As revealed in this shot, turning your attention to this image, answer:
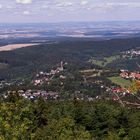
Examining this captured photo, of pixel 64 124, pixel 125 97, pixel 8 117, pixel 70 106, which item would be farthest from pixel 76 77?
pixel 8 117

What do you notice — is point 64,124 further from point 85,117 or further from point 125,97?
point 125,97

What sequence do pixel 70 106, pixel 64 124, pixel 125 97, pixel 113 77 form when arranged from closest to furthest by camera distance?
pixel 64 124, pixel 70 106, pixel 125 97, pixel 113 77

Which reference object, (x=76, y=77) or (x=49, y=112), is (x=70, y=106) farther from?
(x=76, y=77)

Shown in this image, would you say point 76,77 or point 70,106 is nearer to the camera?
point 70,106

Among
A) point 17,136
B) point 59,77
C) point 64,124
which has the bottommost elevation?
point 59,77

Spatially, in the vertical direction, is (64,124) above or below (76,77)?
above

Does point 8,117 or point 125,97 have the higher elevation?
point 8,117

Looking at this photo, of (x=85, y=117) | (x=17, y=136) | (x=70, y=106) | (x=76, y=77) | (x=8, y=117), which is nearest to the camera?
(x=17, y=136)

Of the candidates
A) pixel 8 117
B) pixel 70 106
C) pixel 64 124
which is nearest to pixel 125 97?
pixel 70 106

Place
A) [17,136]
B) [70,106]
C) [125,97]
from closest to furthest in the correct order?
[17,136] < [70,106] < [125,97]
